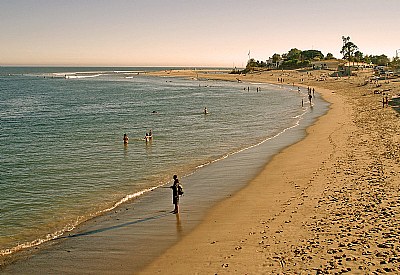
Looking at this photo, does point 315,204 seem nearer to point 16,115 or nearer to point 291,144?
point 291,144

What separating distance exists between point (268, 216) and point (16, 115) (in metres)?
44.1

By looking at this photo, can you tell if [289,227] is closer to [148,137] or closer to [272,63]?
[148,137]

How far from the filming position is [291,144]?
2698 cm

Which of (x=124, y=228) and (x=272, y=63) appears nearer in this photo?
(x=124, y=228)

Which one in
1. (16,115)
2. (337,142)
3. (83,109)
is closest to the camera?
(337,142)

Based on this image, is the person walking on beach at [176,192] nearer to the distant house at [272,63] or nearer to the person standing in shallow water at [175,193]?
the person standing in shallow water at [175,193]

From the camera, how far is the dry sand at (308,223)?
32.4ft

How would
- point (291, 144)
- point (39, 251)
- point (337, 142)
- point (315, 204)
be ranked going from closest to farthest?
point (39, 251)
point (315, 204)
point (337, 142)
point (291, 144)

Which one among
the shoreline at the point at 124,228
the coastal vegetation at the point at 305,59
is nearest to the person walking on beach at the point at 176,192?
the shoreline at the point at 124,228

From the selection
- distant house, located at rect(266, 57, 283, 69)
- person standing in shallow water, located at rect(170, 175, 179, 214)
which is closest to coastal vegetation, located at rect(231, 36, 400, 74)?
distant house, located at rect(266, 57, 283, 69)

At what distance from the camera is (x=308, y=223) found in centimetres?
1241

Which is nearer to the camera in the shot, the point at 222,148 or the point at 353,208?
the point at 353,208

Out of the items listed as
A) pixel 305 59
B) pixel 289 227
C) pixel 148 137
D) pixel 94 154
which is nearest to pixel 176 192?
pixel 289 227

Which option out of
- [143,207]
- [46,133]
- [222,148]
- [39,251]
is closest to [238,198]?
[143,207]
